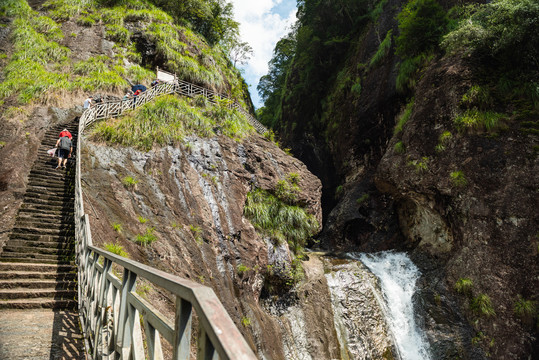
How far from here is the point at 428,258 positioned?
40.4ft

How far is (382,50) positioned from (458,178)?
10.8 meters

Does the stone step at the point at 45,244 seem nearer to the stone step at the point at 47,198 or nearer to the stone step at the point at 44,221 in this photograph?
the stone step at the point at 44,221

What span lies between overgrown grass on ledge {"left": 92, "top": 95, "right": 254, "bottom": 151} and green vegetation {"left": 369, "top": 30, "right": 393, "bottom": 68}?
10.3m

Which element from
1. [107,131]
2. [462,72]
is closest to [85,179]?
[107,131]

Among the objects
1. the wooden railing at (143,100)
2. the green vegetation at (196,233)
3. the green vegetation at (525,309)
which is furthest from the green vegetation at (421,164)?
the wooden railing at (143,100)

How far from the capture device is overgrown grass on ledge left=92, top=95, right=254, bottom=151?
1048 centimetres

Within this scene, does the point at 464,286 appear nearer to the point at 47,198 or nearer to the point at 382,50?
the point at 47,198

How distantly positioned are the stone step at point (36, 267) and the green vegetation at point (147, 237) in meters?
1.71

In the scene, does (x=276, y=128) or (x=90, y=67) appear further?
(x=276, y=128)

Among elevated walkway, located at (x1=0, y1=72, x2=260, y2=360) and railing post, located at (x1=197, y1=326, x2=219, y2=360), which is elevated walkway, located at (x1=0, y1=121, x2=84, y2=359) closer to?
elevated walkway, located at (x1=0, y1=72, x2=260, y2=360)

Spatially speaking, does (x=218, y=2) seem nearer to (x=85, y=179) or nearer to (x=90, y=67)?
(x=90, y=67)

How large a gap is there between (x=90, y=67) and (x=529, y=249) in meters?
21.3

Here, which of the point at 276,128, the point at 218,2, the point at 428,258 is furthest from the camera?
the point at 276,128

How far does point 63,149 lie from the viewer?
9484 millimetres
